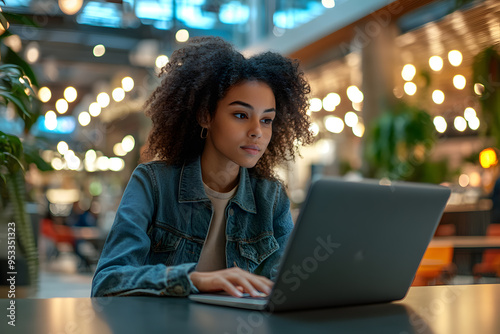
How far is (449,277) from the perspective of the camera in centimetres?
711

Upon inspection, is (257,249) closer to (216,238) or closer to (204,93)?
(216,238)

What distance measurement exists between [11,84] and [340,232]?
1386 millimetres

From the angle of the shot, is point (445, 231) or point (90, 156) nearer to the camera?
point (445, 231)

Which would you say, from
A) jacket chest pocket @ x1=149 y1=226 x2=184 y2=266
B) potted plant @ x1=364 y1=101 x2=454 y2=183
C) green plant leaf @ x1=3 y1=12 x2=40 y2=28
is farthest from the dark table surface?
potted plant @ x1=364 y1=101 x2=454 y2=183

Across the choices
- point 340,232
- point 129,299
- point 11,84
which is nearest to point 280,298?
point 340,232

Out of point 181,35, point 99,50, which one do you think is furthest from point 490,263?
point 99,50

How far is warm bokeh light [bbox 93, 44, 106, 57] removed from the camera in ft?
37.6

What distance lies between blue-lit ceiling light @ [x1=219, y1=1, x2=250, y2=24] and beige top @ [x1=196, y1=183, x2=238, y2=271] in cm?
945

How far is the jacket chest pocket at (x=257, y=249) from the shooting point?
1.62 metres

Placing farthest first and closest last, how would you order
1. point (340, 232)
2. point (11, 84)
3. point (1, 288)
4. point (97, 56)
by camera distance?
point (97, 56)
point (1, 288)
point (11, 84)
point (340, 232)

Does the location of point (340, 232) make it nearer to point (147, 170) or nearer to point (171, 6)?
point (147, 170)

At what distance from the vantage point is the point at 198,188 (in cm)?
162

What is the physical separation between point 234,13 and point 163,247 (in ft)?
32.5

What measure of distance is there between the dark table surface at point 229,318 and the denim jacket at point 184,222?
240 millimetres
